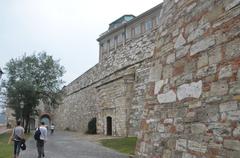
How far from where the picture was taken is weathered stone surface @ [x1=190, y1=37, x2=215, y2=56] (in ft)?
16.7

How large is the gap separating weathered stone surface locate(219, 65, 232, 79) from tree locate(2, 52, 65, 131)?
982 inches

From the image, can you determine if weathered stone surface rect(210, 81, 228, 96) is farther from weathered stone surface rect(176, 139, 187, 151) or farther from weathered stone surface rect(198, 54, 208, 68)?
weathered stone surface rect(176, 139, 187, 151)

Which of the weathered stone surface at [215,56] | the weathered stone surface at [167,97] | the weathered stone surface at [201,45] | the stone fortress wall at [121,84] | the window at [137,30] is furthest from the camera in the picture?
the window at [137,30]

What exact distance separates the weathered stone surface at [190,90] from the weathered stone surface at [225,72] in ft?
1.74

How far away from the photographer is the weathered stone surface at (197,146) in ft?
15.9

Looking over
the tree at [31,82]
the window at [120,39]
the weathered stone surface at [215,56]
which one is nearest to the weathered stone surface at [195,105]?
the weathered stone surface at [215,56]

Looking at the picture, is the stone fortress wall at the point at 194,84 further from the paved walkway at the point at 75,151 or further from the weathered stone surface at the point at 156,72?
the paved walkway at the point at 75,151

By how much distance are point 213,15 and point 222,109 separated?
157 centimetres

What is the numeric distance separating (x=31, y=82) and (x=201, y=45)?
82.5 feet

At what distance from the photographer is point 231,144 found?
14.0 feet

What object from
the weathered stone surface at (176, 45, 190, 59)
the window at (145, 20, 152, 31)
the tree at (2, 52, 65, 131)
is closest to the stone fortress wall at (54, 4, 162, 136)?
the window at (145, 20, 152, 31)

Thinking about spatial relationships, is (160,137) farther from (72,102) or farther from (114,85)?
(72,102)

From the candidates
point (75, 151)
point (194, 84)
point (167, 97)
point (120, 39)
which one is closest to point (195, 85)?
point (194, 84)

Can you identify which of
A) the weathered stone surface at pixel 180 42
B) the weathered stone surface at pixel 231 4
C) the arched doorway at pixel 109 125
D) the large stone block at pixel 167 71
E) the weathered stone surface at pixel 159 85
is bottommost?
the arched doorway at pixel 109 125
